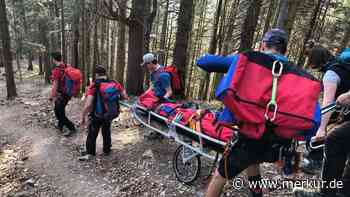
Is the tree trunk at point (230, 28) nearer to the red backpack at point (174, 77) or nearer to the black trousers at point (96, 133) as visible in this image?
the red backpack at point (174, 77)

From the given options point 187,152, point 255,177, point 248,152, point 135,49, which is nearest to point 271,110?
point 248,152

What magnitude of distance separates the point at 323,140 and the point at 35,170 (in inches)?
249

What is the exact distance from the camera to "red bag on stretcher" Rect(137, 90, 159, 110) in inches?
245

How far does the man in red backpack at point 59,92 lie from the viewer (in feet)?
27.7

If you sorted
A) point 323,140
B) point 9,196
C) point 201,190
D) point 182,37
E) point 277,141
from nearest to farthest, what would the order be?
point 277,141
point 323,140
point 201,190
point 9,196
point 182,37

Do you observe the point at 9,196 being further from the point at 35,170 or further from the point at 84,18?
the point at 84,18

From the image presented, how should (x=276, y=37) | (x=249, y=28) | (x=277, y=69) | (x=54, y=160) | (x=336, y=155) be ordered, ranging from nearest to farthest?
(x=277, y=69), (x=276, y=37), (x=336, y=155), (x=54, y=160), (x=249, y=28)

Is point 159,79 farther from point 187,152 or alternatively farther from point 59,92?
point 59,92

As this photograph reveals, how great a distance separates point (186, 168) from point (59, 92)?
495 cm

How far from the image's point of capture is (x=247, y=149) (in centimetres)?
328

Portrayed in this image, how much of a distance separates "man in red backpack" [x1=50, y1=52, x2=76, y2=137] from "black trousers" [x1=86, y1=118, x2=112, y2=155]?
6.79ft

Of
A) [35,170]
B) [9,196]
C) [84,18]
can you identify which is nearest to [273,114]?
[9,196]

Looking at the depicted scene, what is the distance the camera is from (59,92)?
8.70 metres

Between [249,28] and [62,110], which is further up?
[249,28]
